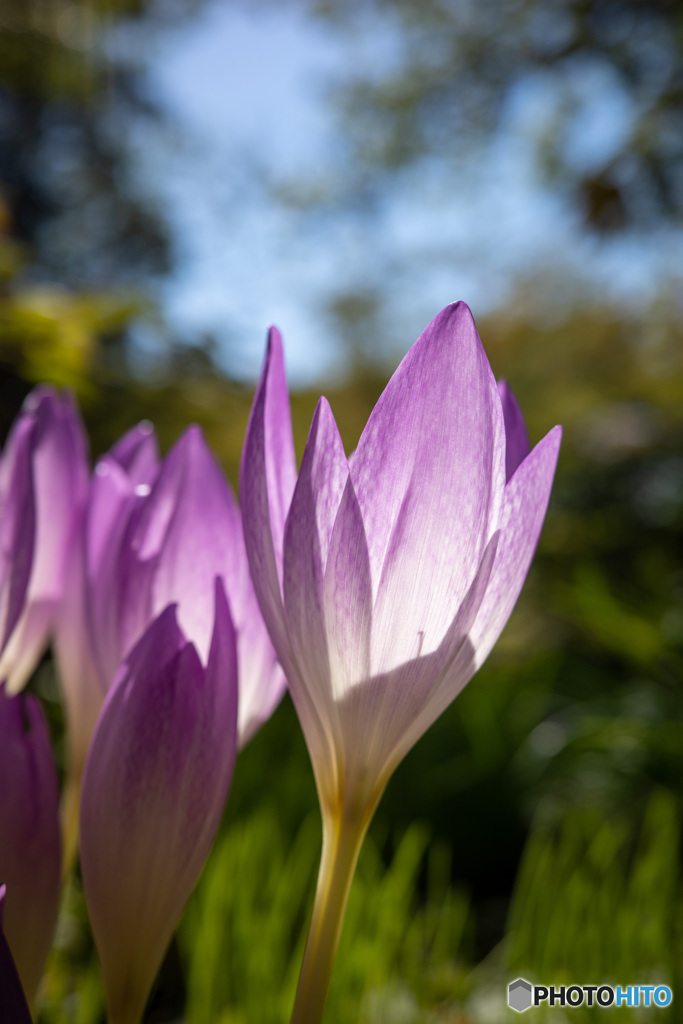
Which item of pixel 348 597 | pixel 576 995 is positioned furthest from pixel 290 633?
pixel 576 995

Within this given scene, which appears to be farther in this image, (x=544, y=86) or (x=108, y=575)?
(x=544, y=86)

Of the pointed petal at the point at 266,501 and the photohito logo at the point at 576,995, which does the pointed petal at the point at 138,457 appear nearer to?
the pointed petal at the point at 266,501

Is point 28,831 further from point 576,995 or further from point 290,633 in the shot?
point 576,995

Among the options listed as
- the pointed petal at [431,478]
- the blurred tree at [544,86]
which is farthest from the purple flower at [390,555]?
the blurred tree at [544,86]

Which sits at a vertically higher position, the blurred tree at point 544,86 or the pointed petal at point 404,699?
the blurred tree at point 544,86

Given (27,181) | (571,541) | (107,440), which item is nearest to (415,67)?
(27,181)

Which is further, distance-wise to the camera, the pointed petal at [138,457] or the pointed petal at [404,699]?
the pointed petal at [138,457]

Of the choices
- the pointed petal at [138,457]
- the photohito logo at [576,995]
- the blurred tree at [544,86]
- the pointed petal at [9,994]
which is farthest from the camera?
the blurred tree at [544,86]

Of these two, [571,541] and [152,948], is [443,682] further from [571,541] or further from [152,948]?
[571,541]
